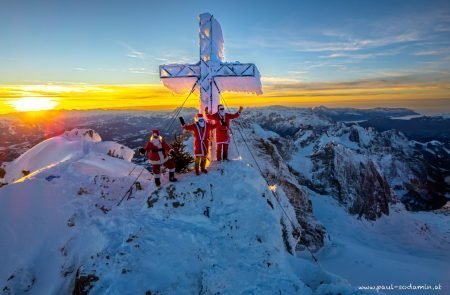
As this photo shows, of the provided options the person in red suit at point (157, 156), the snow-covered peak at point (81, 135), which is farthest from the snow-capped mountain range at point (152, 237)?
the snow-covered peak at point (81, 135)

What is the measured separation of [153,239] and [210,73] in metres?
8.60

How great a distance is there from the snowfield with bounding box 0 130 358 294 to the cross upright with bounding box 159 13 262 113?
438 centimetres

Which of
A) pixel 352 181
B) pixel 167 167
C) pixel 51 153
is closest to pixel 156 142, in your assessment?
pixel 167 167

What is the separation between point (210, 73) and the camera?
47.7 ft

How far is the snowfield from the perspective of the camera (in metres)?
7.75

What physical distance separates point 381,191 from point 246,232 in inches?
1686

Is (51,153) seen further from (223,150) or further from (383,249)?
(383,249)

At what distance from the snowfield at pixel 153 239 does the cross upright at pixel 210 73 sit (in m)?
4.38

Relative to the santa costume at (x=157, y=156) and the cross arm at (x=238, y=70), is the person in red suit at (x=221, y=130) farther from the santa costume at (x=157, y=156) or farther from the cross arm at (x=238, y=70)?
the cross arm at (x=238, y=70)

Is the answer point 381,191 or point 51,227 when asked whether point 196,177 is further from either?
point 381,191

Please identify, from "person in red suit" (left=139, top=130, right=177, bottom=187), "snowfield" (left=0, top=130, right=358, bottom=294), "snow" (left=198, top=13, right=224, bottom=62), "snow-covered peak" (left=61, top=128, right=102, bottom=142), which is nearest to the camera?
"snowfield" (left=0, top=130, right=358, bottom=294)

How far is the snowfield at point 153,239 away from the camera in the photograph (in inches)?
305

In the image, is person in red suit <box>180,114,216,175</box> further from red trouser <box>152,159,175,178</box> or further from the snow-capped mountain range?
red trouser <box>152,159,175,178</box>

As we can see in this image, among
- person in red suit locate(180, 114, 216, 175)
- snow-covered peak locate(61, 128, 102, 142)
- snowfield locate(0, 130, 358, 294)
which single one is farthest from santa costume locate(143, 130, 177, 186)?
snow-covered peak locate(61, 128, 102, 142)
